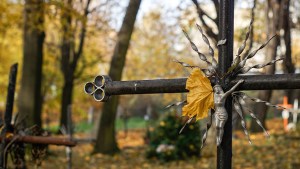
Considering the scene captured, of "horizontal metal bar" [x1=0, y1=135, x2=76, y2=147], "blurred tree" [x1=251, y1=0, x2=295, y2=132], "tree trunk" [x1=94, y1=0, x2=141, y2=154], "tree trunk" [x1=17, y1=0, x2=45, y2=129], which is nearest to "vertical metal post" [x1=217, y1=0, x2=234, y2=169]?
"horizontal metal bar" [x1=0, y1=135, x2=76, y2=147]

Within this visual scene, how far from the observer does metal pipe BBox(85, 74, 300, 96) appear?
2057 mm

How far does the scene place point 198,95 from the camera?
2.10m

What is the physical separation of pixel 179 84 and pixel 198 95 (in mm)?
209

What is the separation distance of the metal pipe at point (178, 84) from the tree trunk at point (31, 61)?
33.7 ft

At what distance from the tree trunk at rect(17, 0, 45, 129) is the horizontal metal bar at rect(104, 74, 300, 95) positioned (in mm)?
10285

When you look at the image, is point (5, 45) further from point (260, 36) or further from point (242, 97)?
point (242, 97)

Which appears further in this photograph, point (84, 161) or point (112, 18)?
point (112, 18)

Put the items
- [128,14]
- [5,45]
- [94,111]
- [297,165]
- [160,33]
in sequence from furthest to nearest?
[94,111], [160,33], [5,45], [128,14], [297,165]

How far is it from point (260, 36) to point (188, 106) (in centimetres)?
2065

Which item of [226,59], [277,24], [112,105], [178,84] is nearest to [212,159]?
[112,105]

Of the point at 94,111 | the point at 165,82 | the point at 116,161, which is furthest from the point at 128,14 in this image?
the point at 94,111

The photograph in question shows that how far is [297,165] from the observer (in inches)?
325

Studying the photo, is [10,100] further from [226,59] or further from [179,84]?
[226,59]

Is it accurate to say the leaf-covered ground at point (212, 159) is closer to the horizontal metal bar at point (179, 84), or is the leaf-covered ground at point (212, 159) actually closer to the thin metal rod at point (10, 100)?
the thin metal rod at point (10, 100)
